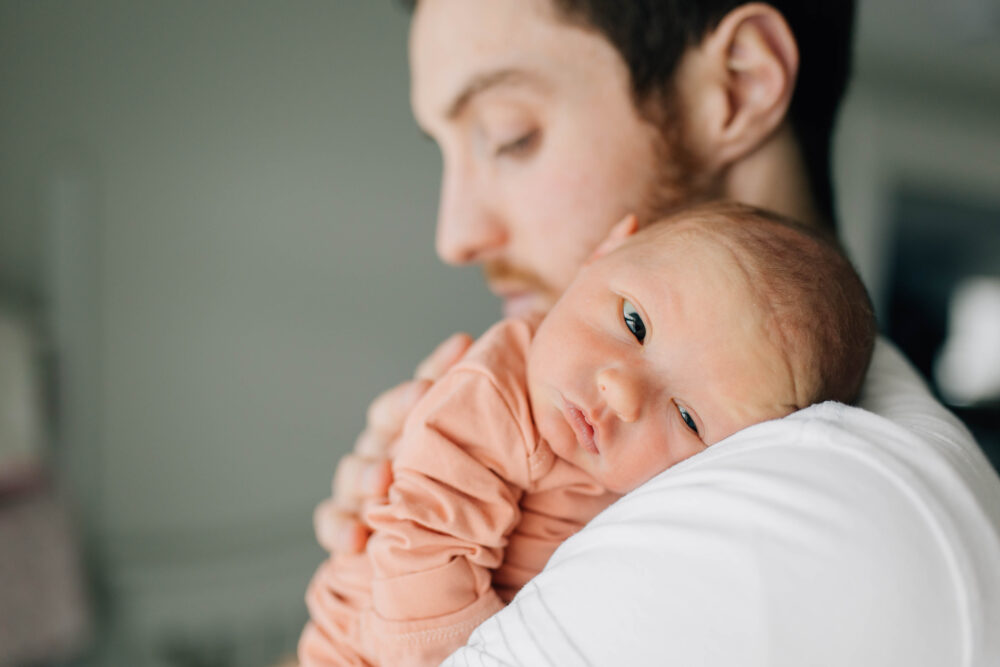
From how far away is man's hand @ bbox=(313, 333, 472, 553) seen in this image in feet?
2.59

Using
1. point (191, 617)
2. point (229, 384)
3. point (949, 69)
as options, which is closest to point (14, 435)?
point (229, 384)

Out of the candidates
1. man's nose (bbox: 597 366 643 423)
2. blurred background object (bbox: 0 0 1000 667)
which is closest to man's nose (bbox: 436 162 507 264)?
man's nose (bbox: 597 366 643 423)

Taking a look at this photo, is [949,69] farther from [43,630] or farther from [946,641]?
[43,630]

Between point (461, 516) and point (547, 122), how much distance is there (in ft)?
1.85

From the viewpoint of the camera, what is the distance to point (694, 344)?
608mm

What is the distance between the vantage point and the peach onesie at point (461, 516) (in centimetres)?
64

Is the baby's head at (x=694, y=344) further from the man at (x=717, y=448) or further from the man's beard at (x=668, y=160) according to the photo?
the man's beard at (x=668, y=160)

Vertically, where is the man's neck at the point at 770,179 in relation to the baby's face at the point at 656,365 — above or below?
above

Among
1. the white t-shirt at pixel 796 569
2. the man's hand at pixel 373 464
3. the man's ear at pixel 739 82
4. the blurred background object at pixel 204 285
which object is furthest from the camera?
the blurred background object at pixel 204 285

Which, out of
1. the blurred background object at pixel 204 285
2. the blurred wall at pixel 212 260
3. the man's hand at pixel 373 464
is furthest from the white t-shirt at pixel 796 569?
the blurred wall at pixel 212 260

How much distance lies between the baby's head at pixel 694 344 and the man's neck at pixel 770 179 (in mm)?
318

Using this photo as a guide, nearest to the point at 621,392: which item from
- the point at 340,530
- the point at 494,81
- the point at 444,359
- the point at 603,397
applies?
the point at 603,397

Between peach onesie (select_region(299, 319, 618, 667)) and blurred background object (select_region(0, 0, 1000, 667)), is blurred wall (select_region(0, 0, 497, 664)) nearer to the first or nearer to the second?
blurred background object (select_region(0, 0, 1000, 667))

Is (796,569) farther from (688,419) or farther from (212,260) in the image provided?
(212,260)
